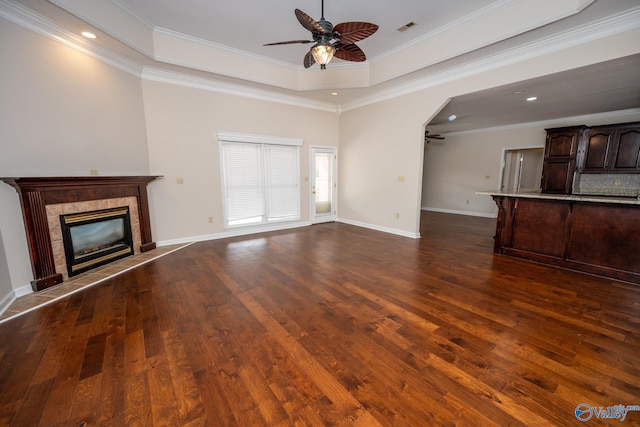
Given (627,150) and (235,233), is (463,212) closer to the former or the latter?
(627,150)

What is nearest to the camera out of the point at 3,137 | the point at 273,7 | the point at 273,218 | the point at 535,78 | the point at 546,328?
the point at 546,328

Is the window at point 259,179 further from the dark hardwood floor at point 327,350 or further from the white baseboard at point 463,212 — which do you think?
the white baseboard at point 463,212

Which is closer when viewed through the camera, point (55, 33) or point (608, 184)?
point (55, 33)

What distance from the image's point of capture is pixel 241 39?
4.16 m

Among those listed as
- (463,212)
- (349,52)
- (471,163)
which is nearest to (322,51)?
(349,52)

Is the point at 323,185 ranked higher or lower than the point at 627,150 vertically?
lower

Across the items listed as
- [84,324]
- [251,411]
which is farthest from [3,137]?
[251,411]

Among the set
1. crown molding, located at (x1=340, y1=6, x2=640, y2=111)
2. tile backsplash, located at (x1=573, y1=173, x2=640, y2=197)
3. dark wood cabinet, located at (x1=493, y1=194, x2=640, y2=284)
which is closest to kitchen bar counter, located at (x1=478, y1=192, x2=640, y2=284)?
dark wood cabinet, located at (x1=493, y1=194, x2=640, y2=284)

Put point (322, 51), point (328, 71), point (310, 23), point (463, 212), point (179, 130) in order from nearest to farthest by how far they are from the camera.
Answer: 1. point (310, 23)
2. point (322, 51)
3. point (179, 130)
4. point (328, 71)
5. point (463, 212)

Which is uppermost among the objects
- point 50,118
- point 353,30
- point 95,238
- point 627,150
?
point 353,30

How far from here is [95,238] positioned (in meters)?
3.68

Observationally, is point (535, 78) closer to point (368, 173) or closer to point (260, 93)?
point (368, 173)

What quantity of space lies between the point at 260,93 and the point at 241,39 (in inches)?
50.7

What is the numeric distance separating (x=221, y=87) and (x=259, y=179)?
1942 millimetres
